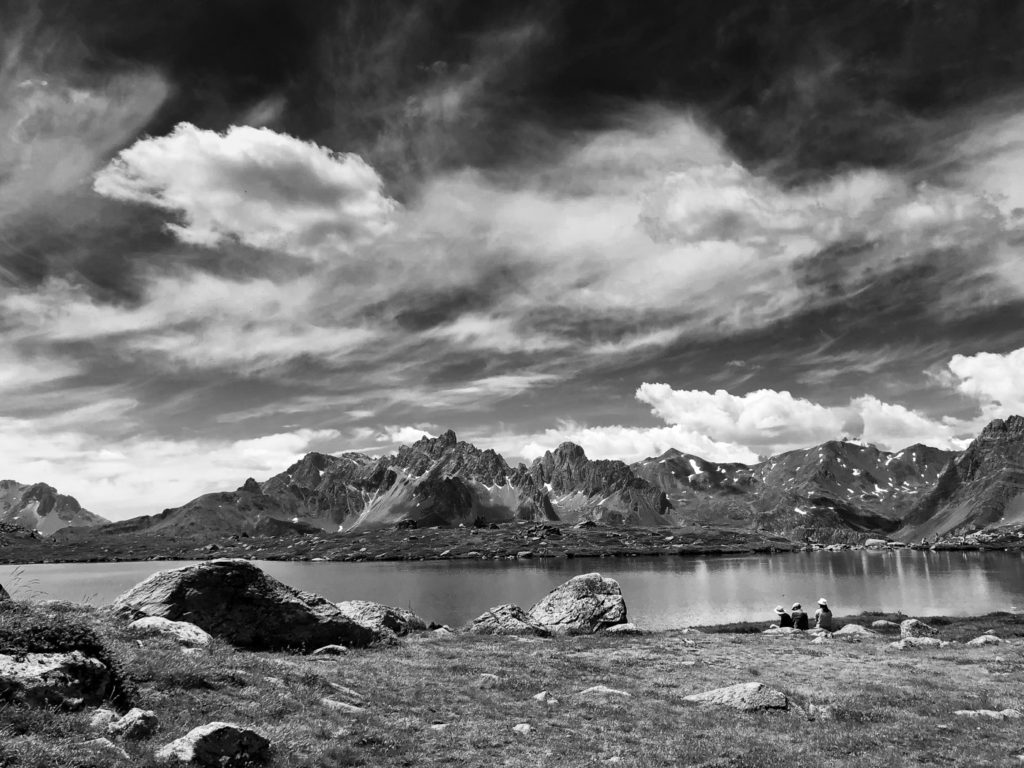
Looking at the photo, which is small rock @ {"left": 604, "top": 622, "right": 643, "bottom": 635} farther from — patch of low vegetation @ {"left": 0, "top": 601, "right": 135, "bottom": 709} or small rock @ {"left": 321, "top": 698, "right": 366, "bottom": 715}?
patch of low vegetation @ {"left": 0, "top": 601, "right": 135, "bottom": 709}

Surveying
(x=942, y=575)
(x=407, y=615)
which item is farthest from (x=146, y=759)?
(x=942, y=575)

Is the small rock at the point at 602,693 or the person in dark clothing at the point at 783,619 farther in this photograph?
the person in dark clothing at the point at 783,619

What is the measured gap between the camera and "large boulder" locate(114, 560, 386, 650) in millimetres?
31484

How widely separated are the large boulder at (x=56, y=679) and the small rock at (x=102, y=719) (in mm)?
913

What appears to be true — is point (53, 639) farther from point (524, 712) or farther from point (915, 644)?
point (915, 644)

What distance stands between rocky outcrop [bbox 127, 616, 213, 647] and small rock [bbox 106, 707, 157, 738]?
10.6 m

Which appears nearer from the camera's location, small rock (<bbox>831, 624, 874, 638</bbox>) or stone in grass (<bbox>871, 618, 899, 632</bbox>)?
small rock (<bbox>831, 624, 874, 638</bbox>)

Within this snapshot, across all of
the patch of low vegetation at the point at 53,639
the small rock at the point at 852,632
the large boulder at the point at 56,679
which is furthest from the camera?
the small rock at the point at 852,632

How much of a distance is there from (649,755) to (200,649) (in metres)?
16.6

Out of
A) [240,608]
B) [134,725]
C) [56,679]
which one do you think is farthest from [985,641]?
[56,679]

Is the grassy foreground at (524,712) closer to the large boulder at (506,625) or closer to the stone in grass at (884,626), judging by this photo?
the large boulder at (506,625)

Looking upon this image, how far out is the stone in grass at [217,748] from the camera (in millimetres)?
12352

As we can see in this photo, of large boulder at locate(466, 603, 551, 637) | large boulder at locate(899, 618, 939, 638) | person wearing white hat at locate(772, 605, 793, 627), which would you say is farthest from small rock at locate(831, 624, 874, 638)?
large boulder at locate(466, 603, 551, 637)

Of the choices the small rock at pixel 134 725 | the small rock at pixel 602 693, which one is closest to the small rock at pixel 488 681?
the small rock at pixel 602 693
